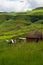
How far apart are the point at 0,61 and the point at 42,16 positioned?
6143 inches

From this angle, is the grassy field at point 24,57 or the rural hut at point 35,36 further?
the rural hut at point 35,36

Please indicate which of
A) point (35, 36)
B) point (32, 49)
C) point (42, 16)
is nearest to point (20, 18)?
point (42, 16)

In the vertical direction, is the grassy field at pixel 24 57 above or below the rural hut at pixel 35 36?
above

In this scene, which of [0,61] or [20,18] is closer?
[0,61]

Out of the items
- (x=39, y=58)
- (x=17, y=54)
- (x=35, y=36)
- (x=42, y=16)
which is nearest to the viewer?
(x=39, y=58)

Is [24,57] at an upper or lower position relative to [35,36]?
upper

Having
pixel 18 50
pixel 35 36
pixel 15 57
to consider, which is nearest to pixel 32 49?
pixel 18 50

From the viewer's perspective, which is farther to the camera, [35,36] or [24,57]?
[35,36]

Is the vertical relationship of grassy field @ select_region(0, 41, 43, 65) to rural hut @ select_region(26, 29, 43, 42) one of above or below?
above

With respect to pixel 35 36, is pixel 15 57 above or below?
above

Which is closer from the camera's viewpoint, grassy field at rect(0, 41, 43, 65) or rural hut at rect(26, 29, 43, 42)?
grassy field at rect(0, 41, 43, 65)

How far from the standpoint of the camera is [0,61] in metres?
15.5

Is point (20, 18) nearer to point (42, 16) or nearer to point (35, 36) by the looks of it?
point (42, 16)

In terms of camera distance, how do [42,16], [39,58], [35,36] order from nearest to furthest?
[39,58] → [35,36] → [42,16]
